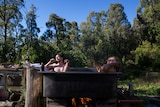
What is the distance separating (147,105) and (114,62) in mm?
1565

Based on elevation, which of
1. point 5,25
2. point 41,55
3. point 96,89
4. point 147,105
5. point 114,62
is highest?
point 5,25

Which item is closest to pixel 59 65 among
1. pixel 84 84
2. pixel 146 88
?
pixel 84 84

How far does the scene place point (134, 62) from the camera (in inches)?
1057

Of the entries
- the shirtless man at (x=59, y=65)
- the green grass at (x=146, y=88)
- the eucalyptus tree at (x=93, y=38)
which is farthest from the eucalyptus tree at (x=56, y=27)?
the shirtless man at (x=59, y=65)

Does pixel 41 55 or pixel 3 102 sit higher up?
pixel 41 55

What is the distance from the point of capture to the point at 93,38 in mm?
33781

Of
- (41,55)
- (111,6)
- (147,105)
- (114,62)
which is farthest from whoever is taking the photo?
(111,6)

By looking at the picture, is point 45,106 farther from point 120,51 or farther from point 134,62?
point 120,51

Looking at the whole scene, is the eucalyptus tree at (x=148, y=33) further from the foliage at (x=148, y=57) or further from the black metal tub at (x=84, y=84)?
the black metal tub at (x=84, y=84)

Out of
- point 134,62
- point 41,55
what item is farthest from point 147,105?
point 134,62

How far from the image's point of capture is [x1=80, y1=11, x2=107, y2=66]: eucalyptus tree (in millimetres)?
30047

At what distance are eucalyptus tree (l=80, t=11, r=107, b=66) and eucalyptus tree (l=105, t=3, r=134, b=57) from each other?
2.92ft

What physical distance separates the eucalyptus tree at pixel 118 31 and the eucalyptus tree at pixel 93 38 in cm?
89

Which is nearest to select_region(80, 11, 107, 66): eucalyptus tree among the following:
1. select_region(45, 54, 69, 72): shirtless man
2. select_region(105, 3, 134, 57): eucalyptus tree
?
select_region(105, 3, 134, 57): eucalyptus tree
